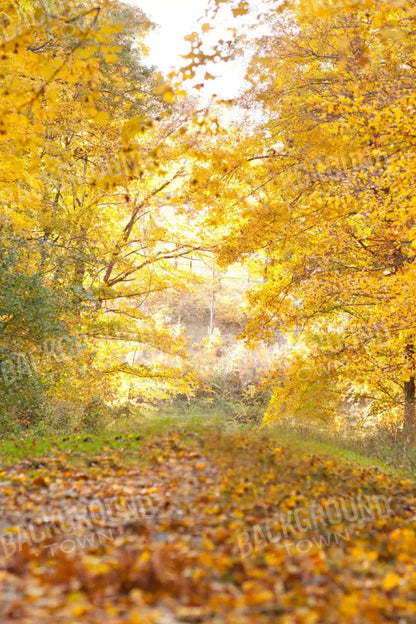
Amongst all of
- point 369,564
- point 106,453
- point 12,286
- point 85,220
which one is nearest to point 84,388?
point 12,286

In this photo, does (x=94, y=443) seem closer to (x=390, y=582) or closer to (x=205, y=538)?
(x=205, y=538)

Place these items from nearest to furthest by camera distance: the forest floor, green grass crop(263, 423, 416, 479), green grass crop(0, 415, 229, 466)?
the forest floor < green grass crop(0, 415, 229, 466) < green grass crop(263, 423, 416, 479)

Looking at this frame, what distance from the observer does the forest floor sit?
269 centimetres

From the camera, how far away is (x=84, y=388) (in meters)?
11.2

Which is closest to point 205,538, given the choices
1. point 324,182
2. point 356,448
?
point 356,448

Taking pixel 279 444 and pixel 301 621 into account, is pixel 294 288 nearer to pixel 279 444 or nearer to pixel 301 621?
pixel 279 444

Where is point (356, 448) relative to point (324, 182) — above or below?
below

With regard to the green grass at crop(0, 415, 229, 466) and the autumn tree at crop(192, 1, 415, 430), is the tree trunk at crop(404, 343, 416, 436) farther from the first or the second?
the green grass at crop(0, 415, 229, 466)

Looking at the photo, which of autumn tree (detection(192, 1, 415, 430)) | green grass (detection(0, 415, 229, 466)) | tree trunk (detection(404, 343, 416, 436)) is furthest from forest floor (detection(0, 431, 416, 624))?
tree trunk (detection(404, 343, 416, 436))

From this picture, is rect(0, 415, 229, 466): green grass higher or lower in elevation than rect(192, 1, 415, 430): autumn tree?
lower

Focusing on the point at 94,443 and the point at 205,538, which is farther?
the point at 94,443

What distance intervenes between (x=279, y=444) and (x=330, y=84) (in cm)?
629

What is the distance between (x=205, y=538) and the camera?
370 cm

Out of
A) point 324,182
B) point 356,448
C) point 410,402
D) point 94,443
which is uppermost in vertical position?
point 324,182
